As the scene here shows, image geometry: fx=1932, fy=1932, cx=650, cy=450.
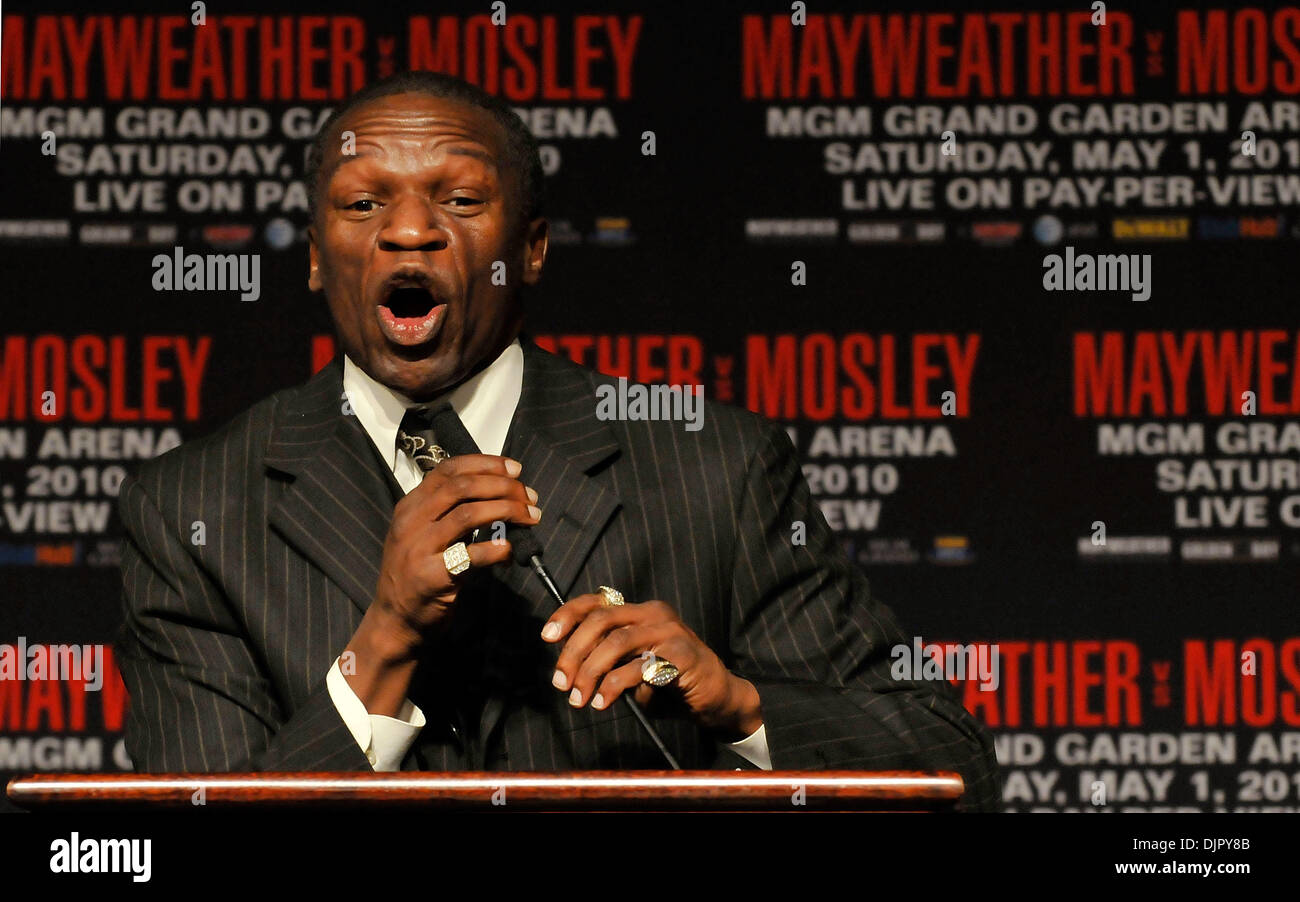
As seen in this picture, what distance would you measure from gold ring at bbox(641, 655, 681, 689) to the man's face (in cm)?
52

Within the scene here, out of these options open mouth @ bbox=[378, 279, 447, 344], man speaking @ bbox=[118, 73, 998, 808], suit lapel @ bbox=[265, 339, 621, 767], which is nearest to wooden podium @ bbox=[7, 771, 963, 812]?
man speaking @ bbox=[118, 73, 998, 808]

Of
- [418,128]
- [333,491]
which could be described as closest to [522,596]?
[333,491]

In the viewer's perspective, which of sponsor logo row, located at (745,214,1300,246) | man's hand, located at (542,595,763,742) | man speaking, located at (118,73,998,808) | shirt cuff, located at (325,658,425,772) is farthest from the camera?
sponsor logo row, located at (745,214,1300,246)

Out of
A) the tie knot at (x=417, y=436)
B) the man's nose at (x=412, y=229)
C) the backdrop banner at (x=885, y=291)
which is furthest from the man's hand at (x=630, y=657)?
the backdrop banner at (x=885, y=291)

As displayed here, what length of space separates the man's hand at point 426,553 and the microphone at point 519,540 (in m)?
0.03

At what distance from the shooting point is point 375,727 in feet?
6.46

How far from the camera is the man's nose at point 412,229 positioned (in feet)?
7.06

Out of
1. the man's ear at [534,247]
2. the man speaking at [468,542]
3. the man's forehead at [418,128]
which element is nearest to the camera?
the man speaking at [468,542]

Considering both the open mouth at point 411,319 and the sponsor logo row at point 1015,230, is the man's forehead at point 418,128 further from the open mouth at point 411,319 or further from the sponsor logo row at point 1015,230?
the sponsor logo row at point 1015,230

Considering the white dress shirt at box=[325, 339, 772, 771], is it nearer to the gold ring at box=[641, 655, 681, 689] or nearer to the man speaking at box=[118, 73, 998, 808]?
the man speaking at box=[118, 73, 998, 808]

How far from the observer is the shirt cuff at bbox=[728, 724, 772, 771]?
6.63 feet
